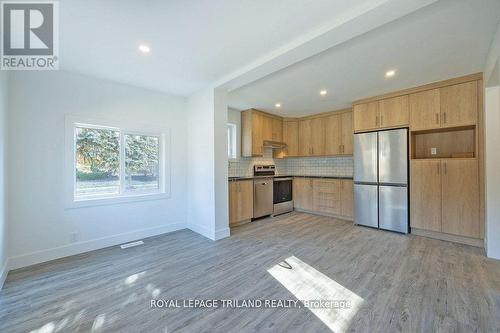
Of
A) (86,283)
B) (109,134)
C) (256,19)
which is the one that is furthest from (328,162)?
(86,283)

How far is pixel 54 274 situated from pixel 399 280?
3.89 meters

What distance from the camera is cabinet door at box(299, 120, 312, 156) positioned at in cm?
552

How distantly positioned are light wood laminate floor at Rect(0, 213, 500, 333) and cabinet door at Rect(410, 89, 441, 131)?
75.6 inches

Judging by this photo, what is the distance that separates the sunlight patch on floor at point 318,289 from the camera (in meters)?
1.69

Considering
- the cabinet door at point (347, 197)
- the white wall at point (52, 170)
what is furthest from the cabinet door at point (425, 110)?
the white wall at point (52, 170)

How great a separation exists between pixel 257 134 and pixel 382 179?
2.73 metres

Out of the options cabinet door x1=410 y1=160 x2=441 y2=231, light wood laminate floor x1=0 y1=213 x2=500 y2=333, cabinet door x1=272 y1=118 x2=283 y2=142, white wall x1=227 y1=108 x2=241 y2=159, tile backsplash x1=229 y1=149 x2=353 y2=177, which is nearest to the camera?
light wood laminate floor x1=0 y1=213 x2=500 y2=333

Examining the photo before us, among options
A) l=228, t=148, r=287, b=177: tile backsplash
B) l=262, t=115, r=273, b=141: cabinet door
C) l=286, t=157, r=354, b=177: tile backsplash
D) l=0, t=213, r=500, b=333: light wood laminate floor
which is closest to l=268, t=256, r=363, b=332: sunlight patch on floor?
l=0, t=213, r=500, b=333: light wood laminate floor

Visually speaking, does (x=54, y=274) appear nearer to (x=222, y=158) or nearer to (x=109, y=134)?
(x=109, y=134)

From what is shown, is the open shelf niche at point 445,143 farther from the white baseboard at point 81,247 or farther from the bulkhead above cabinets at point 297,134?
the white baseboard at point 81,247

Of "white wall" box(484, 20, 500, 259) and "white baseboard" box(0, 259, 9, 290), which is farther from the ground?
"white wall" box(484, 20, 500, 259)

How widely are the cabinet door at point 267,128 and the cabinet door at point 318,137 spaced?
1102 millimetres

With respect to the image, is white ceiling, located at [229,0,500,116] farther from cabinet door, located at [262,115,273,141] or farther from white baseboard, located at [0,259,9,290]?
white baseboard, located at [0,259,9,290]

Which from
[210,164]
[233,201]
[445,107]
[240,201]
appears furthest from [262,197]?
[445,107]
